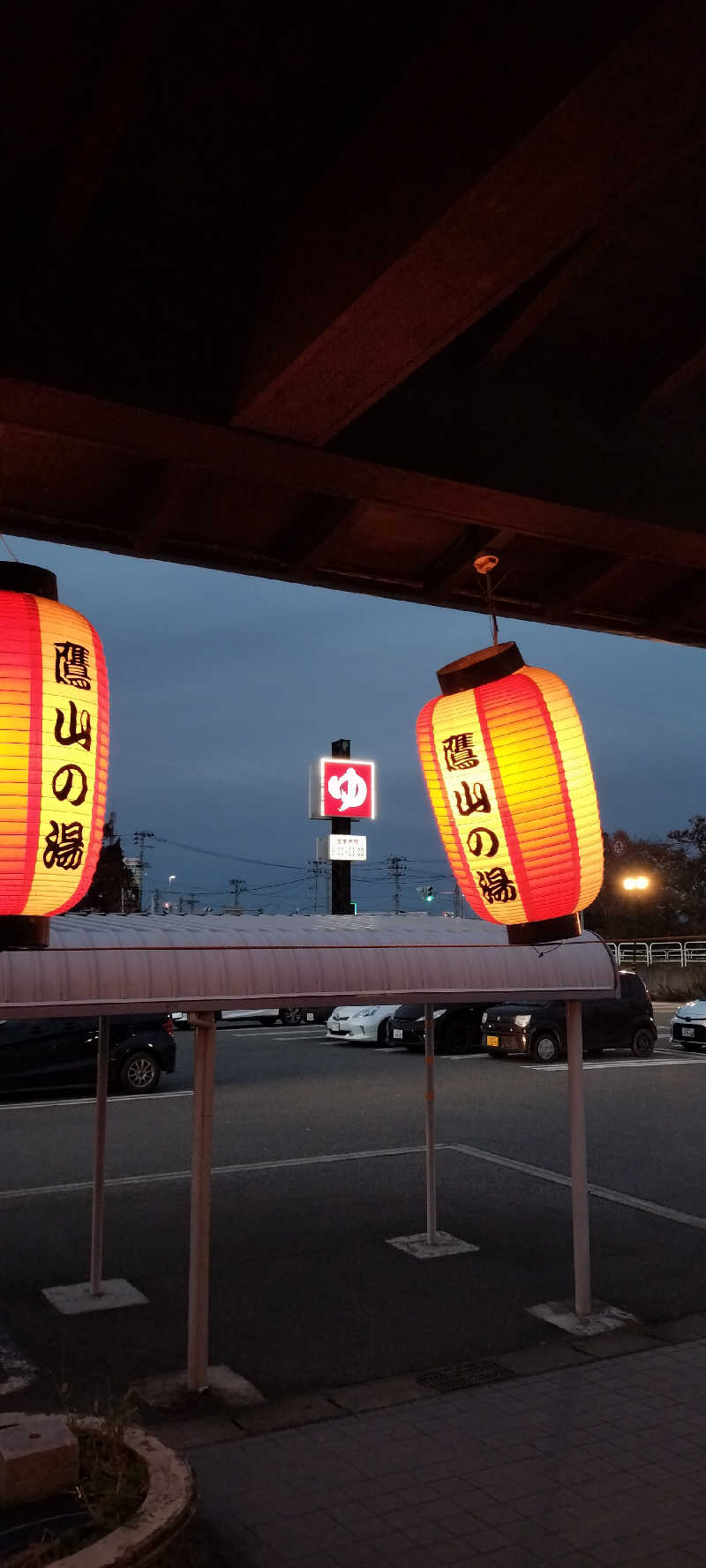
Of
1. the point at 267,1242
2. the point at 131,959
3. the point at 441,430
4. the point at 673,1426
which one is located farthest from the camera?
the point at 267,1242

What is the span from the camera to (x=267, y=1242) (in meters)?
9.05

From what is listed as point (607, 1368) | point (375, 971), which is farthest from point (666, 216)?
point (607, 1368)

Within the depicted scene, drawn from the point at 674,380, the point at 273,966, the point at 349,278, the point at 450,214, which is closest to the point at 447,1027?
the point at 273,966

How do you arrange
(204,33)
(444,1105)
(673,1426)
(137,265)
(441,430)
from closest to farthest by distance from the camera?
(204,33) → (137,265) → (441,430) → (673,1426) → (444,1105)

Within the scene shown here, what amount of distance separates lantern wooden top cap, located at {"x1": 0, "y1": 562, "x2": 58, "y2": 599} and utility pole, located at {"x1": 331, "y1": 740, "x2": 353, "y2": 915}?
32492 mm

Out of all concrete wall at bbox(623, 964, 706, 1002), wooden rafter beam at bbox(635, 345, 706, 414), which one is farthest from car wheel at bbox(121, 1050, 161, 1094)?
concrete wall at bbox(623, 964, 706, 1002)

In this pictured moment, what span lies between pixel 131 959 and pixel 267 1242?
4376 millimetres

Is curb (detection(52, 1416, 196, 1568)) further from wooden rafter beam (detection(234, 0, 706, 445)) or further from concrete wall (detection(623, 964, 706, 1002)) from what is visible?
concrete wall (detection(623, 964, 706, 1002))

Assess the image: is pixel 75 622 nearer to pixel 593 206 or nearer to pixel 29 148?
pixel 29 148

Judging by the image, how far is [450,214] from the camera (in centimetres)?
250

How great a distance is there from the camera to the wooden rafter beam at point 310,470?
3107 mm

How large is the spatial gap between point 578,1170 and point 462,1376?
1.55 metres

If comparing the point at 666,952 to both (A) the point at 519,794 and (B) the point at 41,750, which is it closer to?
(A) the point at 519,794

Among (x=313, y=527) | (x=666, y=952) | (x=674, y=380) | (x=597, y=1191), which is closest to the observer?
(x=674, y=380)
